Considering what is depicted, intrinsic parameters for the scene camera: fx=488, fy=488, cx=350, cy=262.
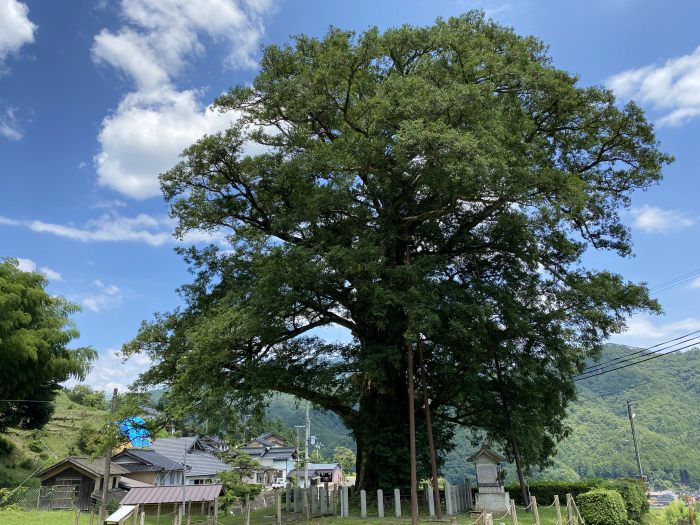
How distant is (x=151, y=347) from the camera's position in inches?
731

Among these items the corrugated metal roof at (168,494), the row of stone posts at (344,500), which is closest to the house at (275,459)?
the row of stone posts at (344,500)

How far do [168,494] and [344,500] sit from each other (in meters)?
5.79

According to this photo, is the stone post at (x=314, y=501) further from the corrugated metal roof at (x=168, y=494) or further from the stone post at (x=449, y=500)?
the stone post at (x=449, y=500)

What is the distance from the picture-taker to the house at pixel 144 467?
3086 cm

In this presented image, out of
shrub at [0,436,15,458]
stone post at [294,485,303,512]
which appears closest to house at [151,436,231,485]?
shrub at [0,436,15,458]

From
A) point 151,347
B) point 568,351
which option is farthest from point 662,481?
point 151,347

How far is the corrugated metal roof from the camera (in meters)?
15.2

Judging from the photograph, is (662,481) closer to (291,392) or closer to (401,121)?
(291,392)

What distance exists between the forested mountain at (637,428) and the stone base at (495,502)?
3716 centimetres

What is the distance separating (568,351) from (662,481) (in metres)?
56.4

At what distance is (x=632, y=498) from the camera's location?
1723 centimetres

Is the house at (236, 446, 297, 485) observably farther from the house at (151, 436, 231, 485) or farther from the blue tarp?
the blue tarp

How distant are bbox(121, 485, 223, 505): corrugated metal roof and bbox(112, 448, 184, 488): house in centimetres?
1592

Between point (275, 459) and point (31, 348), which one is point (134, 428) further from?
point (275, 459)
